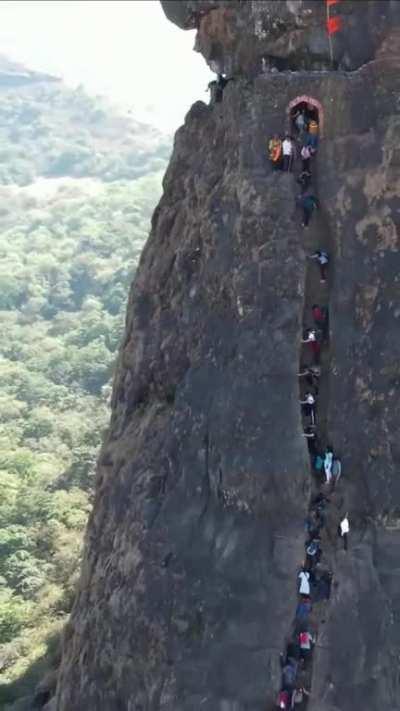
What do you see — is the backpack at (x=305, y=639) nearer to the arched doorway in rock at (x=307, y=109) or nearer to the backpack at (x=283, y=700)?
the backpack at (x=283, y=700)

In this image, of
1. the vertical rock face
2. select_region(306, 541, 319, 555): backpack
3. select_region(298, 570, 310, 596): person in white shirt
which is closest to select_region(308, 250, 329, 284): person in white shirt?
the vertical rock face

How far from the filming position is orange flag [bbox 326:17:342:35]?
16.7 meters

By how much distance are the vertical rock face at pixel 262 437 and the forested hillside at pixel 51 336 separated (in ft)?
33.6

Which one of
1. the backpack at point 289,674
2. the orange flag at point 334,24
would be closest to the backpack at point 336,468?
the backpack at point 289,674

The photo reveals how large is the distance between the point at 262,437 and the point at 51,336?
84862 mm

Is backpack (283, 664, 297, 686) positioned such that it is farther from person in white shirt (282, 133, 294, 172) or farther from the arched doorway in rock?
the arched doorway in rock

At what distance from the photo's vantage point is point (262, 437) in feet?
51.9

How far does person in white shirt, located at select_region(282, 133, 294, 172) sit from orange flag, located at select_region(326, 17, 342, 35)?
2209 millimetres

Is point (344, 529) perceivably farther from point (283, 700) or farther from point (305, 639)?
point (283, 700)

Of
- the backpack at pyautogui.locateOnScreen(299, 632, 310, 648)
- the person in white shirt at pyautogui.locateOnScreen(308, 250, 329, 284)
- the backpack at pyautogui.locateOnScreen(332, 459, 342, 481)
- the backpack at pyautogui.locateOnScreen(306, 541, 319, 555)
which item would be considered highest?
the person in white shirt at pyautogui.locateOnScreen(308, 250, 329, 284)

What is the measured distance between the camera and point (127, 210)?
152000 mm

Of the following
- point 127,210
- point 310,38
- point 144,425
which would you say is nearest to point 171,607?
point 144,425

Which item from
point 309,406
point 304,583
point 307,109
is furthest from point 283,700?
point 307,109

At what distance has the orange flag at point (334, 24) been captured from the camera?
1670 centimetres
